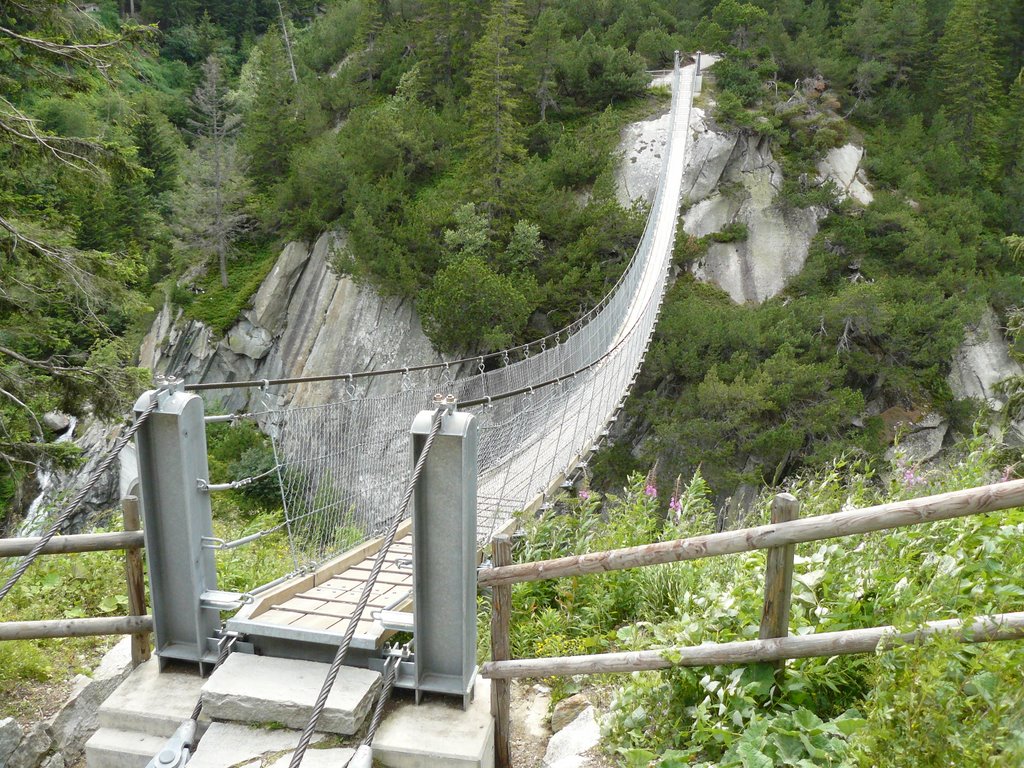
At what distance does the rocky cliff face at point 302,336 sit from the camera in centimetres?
1392

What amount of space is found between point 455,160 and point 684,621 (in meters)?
15.3

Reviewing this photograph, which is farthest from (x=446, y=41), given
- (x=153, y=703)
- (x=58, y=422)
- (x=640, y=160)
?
(x=153, y=703)

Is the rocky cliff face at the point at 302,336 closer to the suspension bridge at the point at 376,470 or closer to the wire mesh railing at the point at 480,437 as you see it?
the wire mesh railing at the point at 480,437

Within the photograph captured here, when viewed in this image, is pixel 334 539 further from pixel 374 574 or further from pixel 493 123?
pixel 493 123

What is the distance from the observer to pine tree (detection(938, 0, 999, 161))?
56.9 feet

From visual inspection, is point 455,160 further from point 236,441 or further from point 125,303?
point 125,303

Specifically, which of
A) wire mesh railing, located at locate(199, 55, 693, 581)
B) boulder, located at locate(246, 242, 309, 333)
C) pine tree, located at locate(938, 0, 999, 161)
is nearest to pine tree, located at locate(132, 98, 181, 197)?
boulder, located at locate(246, 242, 309, 333)

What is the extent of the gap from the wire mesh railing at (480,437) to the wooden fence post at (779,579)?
1191mm

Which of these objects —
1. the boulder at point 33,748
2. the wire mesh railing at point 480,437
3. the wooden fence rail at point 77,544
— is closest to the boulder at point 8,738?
the boulder at point 33,748

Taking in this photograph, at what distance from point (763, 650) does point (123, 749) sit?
1561 millimetres

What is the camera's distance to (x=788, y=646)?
1647mm

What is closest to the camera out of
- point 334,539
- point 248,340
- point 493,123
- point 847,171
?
point 334,539

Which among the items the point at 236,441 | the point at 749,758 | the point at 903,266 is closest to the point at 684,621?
the point at 749,758

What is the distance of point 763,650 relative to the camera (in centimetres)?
167
